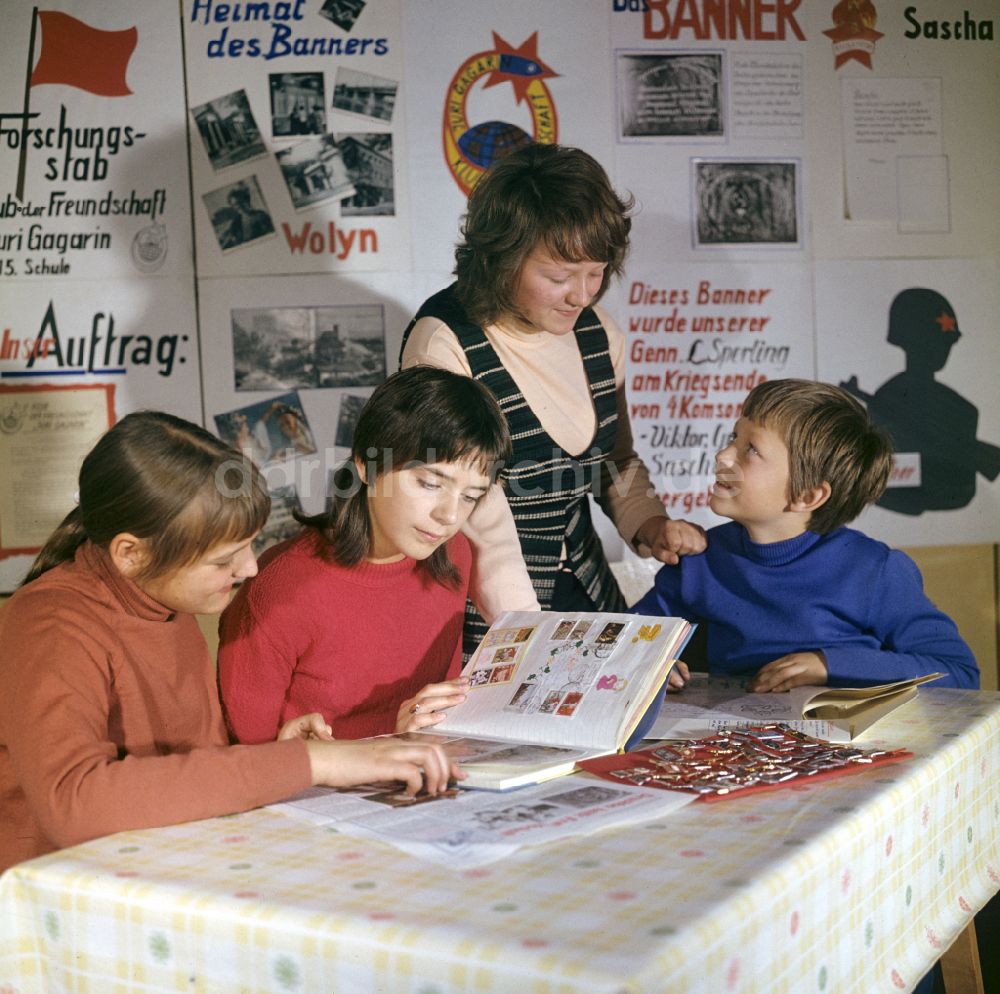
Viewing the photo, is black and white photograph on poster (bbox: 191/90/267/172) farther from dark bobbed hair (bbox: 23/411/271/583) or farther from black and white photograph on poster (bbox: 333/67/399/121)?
dark bobbed hair (bbox: 23/411/271/583)

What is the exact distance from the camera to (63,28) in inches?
111

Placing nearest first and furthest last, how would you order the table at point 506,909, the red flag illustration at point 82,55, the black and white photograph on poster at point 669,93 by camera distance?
the table at point 506,909, the red flag illustration at point 82,55, the black and white photograph on poster at point 669,93

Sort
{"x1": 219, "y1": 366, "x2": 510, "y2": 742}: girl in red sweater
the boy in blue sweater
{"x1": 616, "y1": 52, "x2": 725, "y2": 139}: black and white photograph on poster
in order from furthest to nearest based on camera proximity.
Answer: {"x1": 616, "y1": 52, "x2": 725, "y2": 139}: black and white photograph on poster, the boy in blue sweater, {"x1": 219, "y1": 366, "x2": 510, "y2": 742}: girl in red sweater

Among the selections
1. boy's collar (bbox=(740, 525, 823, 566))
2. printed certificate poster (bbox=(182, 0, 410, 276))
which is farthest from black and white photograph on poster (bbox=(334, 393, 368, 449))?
boy's collar (bbox=(740, 525, 823, 566))

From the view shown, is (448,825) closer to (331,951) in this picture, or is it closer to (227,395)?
(331,951)

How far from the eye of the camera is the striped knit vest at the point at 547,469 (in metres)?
2.02

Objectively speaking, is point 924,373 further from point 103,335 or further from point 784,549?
point 103,335

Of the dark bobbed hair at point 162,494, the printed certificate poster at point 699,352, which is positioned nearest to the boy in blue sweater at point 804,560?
the dark bobbed hair at point 162,494

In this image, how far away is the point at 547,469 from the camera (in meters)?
2.07

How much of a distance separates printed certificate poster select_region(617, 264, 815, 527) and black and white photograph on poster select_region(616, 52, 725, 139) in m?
0.34

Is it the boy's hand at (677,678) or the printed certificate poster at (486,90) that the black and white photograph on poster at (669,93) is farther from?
the boy's hand at (677,678)

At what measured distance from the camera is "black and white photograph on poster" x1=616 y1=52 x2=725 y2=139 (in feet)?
9.63

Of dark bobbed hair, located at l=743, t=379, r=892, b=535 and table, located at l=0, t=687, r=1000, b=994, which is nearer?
table, located at l=0, t=687, r=1000, b=994

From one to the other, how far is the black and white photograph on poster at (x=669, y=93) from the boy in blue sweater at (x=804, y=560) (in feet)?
4.14
